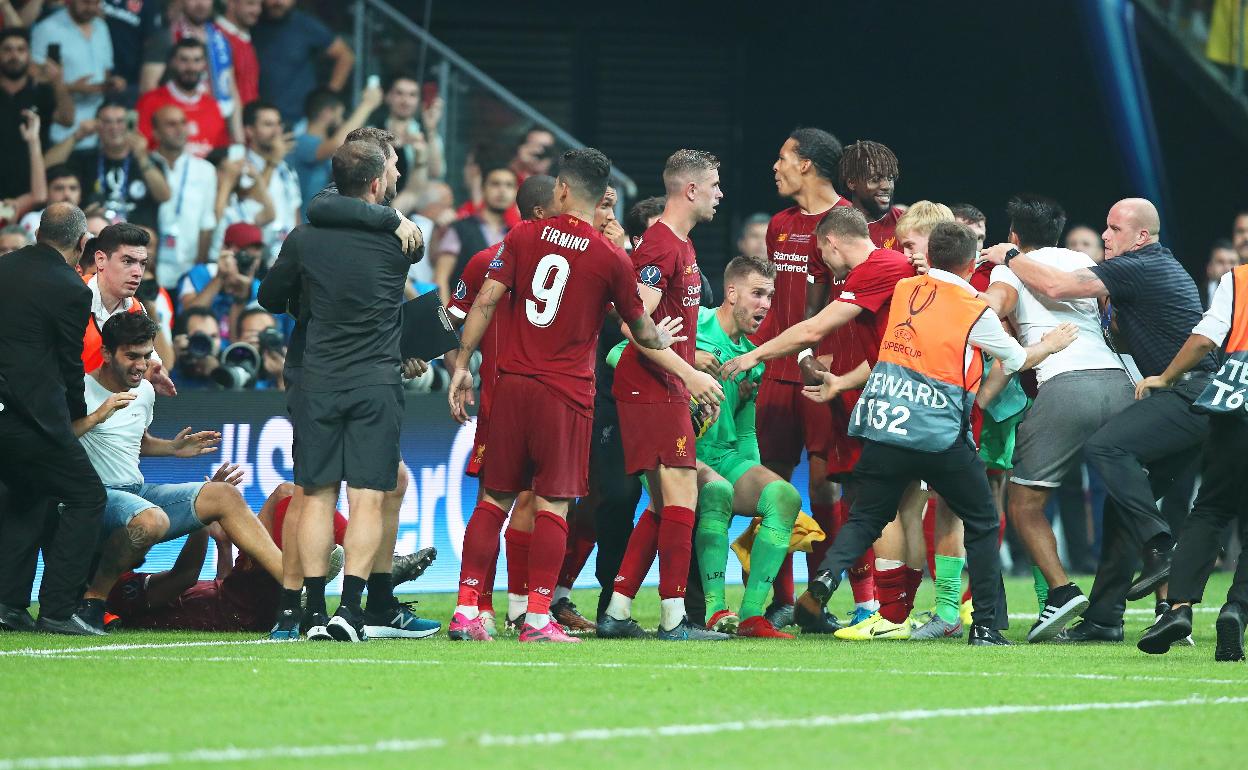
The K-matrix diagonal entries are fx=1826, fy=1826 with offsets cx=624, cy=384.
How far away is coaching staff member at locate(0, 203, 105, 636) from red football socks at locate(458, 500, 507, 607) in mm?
1700

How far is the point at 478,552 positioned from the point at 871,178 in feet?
10.1

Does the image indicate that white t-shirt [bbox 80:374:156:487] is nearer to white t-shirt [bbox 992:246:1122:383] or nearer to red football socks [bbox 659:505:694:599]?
red football socks [bbox 659:505:694:599]

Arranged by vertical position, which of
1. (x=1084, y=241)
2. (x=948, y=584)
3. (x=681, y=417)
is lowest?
(x=948, y=584)

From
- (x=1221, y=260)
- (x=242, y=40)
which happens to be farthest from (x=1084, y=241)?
(x=242, y=40)

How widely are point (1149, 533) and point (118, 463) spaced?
493cm

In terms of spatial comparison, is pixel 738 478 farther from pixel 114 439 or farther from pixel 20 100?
pixel 20 100

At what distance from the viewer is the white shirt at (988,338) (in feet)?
27.6

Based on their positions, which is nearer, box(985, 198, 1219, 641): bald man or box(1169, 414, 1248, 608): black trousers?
box(1169, 414, 1248, 608): black trousers

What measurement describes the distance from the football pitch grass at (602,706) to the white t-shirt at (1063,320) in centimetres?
170

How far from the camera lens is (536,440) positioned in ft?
26.8

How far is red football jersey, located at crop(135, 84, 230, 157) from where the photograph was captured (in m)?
14.1

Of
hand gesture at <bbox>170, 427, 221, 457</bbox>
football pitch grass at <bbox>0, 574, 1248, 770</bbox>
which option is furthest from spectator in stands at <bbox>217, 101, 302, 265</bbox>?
football pitch grass at <bbox>0, 574, 1248, 770</bbox>

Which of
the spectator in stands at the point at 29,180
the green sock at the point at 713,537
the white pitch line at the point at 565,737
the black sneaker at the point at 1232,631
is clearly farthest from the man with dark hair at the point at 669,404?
the spectator in stands at the point at 29,180

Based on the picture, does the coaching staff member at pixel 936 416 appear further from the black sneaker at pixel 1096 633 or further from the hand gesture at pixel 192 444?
the hand gesture at pixel 192 444
